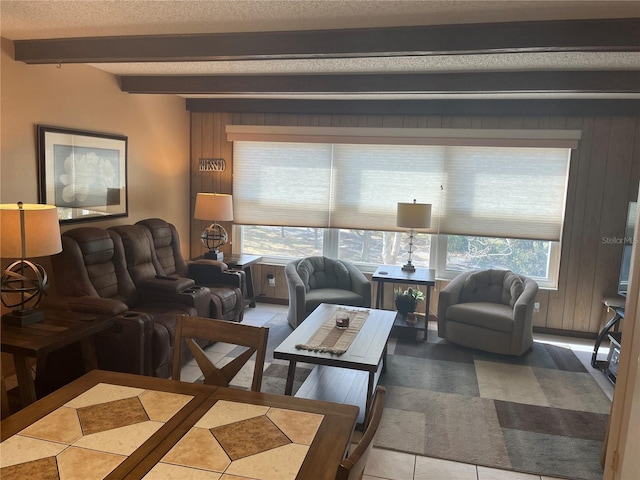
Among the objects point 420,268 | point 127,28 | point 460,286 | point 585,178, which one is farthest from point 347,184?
point 127,28

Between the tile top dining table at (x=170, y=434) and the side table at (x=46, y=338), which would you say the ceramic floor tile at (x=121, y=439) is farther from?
the side table at (x=46, y=338)

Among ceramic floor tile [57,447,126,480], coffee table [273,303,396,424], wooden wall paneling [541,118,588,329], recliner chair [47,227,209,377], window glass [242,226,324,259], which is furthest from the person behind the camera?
window glass [242,226,324,259]

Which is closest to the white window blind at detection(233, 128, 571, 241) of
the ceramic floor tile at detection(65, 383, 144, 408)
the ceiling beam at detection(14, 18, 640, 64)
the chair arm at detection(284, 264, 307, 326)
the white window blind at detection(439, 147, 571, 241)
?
the white window blind at detection(439, 147, 571, 241)

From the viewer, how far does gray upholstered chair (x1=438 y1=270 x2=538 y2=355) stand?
4.49m

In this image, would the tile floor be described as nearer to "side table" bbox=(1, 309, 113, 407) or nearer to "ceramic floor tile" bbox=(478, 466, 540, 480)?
"ceramic floor tile" bbox=(478, 466, 540, 480)

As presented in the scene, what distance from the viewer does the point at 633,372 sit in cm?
241

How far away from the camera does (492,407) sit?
3.56 meters

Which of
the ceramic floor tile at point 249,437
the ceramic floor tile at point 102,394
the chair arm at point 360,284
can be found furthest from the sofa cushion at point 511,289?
the ceramic floor tile at point 102,394

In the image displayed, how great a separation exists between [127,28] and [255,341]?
2.37 meters

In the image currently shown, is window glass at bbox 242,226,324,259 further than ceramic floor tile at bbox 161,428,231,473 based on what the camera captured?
Yes

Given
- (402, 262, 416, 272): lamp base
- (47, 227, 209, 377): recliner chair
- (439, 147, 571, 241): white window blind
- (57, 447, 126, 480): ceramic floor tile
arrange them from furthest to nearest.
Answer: (402, 262, 416, 272): lamp base → (439, 147, 571, 241): white window blind → (47, 227, 209, 377): recliner chair → (57, 447, 126, 480): ceramic floor tile

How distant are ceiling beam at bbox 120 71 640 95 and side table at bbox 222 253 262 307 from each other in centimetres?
183

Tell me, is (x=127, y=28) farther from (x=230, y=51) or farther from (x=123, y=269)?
(x=123, y=269)

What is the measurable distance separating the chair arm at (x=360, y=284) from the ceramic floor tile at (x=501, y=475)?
251 cm
